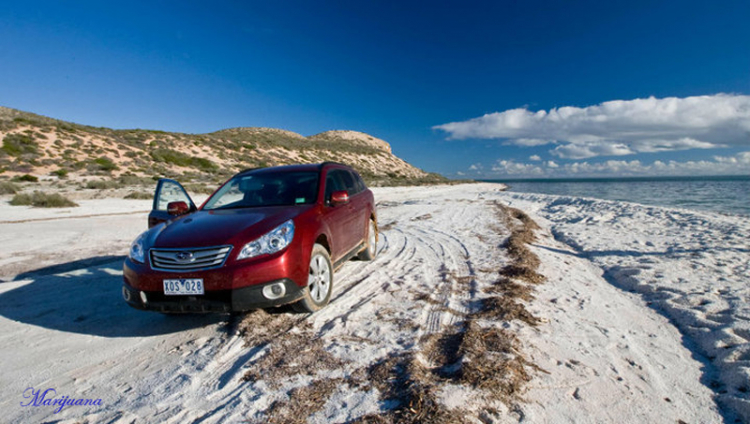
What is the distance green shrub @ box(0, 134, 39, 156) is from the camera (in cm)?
2694

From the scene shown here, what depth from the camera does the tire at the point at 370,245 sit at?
20.8 feet

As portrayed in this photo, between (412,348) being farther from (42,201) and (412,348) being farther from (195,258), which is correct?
(42,201)

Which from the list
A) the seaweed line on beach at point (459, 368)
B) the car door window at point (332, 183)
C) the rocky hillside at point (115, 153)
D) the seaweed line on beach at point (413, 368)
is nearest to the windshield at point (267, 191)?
the car door window at point (332, 183)

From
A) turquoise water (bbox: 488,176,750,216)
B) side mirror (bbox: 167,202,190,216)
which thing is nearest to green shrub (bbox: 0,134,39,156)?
side mirror (bbox: 167,202,190,216)

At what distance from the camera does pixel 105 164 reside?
2800cm

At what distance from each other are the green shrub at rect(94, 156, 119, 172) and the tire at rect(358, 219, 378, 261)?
28.4m

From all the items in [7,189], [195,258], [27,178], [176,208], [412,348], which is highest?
[27,178]

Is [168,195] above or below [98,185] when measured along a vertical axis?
below

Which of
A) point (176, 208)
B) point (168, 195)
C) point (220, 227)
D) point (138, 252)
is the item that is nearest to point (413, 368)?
point (220, 227)

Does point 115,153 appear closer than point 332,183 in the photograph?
No

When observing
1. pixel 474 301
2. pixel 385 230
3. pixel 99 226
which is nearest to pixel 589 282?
pixel 474 301

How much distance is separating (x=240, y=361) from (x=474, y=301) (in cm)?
267

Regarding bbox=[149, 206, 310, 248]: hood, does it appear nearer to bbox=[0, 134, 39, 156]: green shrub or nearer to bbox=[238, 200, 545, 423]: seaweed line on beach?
bbox=[238, 200, 545, 423]: seaweed line on beach

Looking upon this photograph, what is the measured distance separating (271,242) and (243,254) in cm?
28
